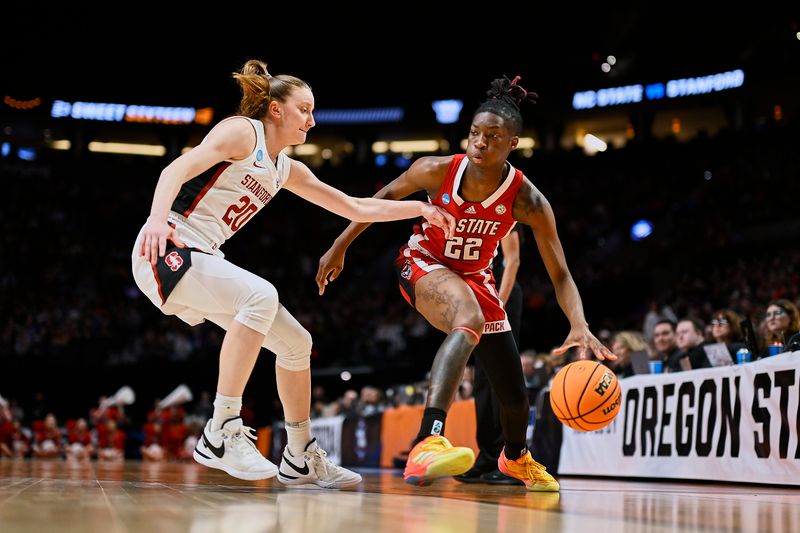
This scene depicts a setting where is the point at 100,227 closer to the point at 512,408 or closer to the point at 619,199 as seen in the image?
the point at 619,199

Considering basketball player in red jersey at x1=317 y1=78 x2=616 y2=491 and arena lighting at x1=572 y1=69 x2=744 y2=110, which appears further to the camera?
arena lighting at x1=572 y1=69 x2=744 y2=110

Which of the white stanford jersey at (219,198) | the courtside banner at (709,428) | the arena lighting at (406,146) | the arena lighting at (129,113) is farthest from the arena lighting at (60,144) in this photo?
the white stanford jersey at (219,198)

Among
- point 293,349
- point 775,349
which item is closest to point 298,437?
point 293,349

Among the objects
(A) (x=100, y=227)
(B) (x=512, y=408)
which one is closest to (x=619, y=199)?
(A) (x=100, y=227)

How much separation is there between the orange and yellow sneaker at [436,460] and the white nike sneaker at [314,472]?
504mm

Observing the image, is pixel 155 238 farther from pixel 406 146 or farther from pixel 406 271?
pixel 406 146

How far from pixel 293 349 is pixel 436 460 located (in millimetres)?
926

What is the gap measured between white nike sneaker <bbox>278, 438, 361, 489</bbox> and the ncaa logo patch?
1.04 meters

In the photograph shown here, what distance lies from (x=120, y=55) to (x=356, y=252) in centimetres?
1210

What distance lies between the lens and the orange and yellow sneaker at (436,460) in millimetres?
3363

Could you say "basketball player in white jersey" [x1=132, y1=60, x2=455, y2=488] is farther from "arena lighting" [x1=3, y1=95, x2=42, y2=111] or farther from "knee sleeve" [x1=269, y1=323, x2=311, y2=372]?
"arena lighting" [x1=3, y1=95, x2=42, y2=111]

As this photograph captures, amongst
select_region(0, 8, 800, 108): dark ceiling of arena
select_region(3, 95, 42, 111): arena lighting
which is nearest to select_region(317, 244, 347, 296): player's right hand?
select_region(0, 8, 800, 108): dark ceiling of arena

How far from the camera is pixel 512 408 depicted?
14.9 ft

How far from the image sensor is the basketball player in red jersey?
4238 millimetres
